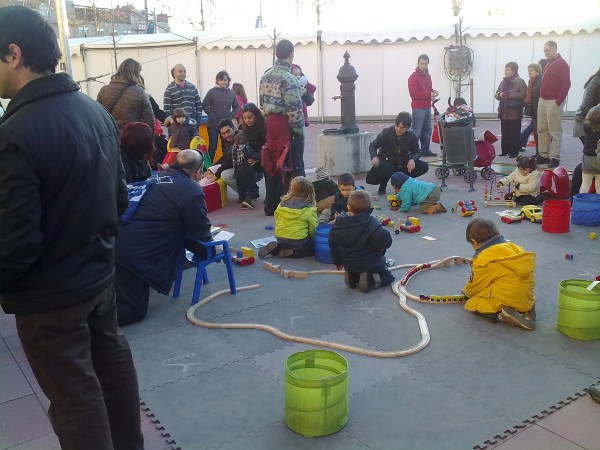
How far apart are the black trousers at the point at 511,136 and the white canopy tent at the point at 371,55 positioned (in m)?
6.56

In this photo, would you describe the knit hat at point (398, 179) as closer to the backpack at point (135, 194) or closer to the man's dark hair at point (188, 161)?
the man's dark hair at point (188, 161)

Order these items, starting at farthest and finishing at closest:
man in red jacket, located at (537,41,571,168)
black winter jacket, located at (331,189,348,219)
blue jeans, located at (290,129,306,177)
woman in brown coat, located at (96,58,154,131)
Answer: man in red jacket, located at (537,41,571,168) → blue jeans, located at (290,129,306,177) → woman in brown coat, located at (96,58,154,131) → black winter jacket, located at (331,189,348,219)

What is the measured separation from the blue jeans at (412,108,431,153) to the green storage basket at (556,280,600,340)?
778 cm

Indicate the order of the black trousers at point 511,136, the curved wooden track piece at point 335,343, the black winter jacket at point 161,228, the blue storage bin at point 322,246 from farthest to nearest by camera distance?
1. the black trousers at point 511,136
2. the blue storage bin at point 322,246
3. the black winter jacket at point 161,228
4. the curved wooden track piece at point 335,343

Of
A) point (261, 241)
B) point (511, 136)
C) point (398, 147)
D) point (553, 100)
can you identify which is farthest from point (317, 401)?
point (511, 136)

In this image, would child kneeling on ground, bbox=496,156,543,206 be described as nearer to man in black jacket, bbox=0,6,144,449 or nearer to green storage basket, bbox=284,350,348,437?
green storage basket, bbox=284,350,348,437

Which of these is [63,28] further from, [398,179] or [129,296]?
[129,296]

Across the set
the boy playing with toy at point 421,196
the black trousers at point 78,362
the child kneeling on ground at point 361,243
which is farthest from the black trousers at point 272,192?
the black trousers at point 78,362

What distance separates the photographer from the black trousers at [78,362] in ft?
7.26

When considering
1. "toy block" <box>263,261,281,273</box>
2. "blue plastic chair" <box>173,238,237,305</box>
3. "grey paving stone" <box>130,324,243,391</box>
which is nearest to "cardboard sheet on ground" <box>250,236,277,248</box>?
"toy block" <box>263,261,281,273</box>

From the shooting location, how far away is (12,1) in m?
10.2

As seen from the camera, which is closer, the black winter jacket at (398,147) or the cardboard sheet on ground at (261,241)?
the cardboard sheet on ground at (261,241)

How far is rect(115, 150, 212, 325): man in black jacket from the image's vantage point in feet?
15.1

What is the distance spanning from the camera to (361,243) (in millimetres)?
5062
